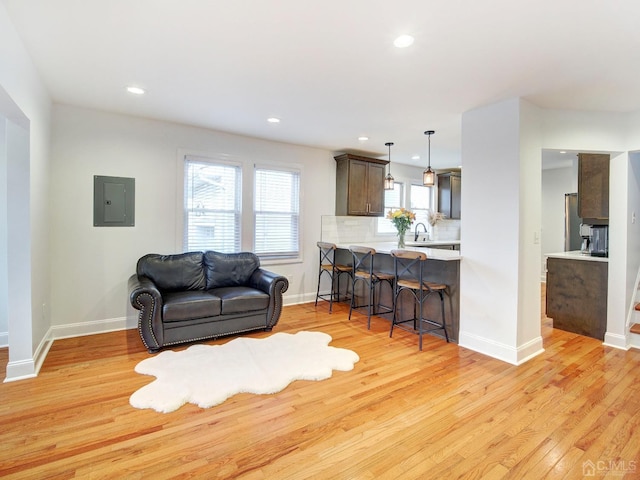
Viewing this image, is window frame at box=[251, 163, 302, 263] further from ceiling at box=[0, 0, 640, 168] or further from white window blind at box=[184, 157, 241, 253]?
ceiling at box=[0, 0, 640, 168]

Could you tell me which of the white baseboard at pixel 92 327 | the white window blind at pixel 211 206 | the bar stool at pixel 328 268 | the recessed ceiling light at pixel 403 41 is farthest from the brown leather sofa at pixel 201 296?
the recessed ceiling light at pixel 403 41

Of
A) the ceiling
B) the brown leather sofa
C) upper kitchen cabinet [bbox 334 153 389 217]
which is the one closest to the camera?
the ceiling

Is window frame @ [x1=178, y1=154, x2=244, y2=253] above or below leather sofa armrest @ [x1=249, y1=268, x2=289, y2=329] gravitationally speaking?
above

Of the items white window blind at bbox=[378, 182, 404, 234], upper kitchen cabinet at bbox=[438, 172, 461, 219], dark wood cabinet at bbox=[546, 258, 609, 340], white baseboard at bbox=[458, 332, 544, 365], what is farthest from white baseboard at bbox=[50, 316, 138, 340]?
upper kitchen cabinet at bbox=[438, 172, 461, 219]

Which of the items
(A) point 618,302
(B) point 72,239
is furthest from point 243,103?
(A) point 618,302

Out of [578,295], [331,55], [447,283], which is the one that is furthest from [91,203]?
[578,295]

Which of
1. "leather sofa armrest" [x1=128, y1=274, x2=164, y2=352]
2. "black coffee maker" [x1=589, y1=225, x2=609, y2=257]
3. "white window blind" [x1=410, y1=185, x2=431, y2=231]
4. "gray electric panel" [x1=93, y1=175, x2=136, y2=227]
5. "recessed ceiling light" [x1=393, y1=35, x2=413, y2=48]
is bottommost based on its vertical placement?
"leather sofa armrest" [x1=128, y1=274, x2=164, y2=352]

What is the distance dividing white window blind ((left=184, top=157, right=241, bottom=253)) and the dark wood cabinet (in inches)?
168

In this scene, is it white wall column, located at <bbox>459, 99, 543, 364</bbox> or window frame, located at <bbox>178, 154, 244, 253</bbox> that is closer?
white wall column, located at <bbox>459, 99, 543, 364</bbox>

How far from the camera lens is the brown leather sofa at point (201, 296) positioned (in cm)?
337

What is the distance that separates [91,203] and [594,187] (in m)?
5.97

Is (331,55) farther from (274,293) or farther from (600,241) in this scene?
(600,241)

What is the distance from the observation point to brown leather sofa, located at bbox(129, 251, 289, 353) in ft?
11.1

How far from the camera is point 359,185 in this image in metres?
5.71
